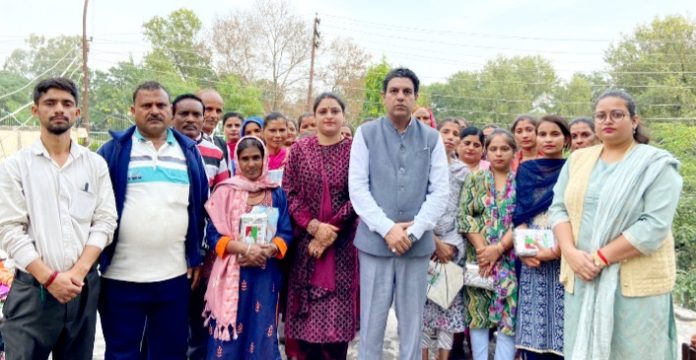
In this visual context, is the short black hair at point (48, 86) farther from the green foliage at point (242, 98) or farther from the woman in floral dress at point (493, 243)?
the green foliage at point (242, 98)

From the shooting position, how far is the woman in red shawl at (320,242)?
3.36 m

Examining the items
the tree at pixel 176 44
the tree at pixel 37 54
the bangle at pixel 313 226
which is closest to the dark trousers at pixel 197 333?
the bangle at pixel 313 226

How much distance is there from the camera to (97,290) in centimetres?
275

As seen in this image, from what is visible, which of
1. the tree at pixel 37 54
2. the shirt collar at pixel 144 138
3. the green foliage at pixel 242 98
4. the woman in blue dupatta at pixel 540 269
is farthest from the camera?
the tree at pixel 37 54

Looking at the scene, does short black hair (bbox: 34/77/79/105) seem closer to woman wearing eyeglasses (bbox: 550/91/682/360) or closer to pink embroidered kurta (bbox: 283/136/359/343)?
pink embroidered kurta (bbox: 283/136/359/343)

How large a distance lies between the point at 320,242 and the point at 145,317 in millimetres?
1198

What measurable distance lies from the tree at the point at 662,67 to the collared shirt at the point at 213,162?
2893cm

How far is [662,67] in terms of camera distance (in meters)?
29.9

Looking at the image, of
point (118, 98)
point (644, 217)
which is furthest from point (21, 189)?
point (118, 98)

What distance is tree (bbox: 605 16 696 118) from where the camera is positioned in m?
27.7

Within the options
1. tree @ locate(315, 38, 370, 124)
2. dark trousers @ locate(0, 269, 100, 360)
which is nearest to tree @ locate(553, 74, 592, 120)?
tree @ locate(315, 38, 370, 124)

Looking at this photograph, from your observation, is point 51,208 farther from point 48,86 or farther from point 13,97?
point 13,97

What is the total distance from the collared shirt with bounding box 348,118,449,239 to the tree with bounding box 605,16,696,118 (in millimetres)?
28330

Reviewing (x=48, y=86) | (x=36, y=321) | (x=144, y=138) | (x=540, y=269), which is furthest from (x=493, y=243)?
(x=48, y=86)
